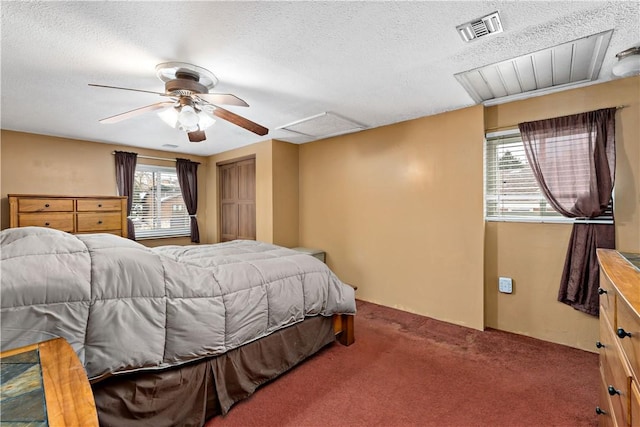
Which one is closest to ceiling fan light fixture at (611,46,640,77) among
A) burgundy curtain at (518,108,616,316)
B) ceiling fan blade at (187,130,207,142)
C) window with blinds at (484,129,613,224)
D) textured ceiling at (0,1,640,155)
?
textured ceiling at (0,1,640,155)

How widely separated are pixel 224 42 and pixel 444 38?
1.38 m

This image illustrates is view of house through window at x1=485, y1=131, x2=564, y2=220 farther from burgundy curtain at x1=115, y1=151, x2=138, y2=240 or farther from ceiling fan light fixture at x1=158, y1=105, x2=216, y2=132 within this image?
burgundy curtain at x1=115, y1=151, x2=138, y2=240

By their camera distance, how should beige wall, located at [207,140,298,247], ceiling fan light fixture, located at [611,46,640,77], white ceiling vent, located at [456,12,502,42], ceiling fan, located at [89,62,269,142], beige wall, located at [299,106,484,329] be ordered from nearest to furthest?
white ceiling vent, located at [456,12,502,42] → ceiling fan light fixture, located at [611,46,640,77] → ceiling fan, located at [89,62,269,142] → beige wall, located at [299,106,484,329] → beige wall, located at [207,140,298,247]

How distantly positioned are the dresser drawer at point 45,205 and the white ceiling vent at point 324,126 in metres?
2.97

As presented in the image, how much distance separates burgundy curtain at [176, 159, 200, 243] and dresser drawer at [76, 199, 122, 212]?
1.23 metres

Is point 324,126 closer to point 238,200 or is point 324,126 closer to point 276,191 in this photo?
point 276,191

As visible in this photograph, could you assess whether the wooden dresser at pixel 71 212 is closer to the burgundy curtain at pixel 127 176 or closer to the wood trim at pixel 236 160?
the burgundy curtain at pixel 127 176

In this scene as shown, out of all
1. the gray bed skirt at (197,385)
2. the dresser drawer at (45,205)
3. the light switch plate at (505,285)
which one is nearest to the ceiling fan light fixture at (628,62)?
the light switch plate at (505,285)

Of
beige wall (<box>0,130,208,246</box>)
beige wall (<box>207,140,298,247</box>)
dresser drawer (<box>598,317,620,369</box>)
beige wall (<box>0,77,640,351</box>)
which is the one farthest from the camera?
beige wall (<box>207,140,298,247</box>)

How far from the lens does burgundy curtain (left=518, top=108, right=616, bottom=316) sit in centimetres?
238

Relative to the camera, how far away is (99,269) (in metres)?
1.46

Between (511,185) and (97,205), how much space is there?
5.16m

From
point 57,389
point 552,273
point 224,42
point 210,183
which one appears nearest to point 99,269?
point 57,389

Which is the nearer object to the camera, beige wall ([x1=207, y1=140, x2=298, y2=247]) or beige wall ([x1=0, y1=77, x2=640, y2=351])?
beige wall ([x1=0, y1=77, x2=640, y2=351])
